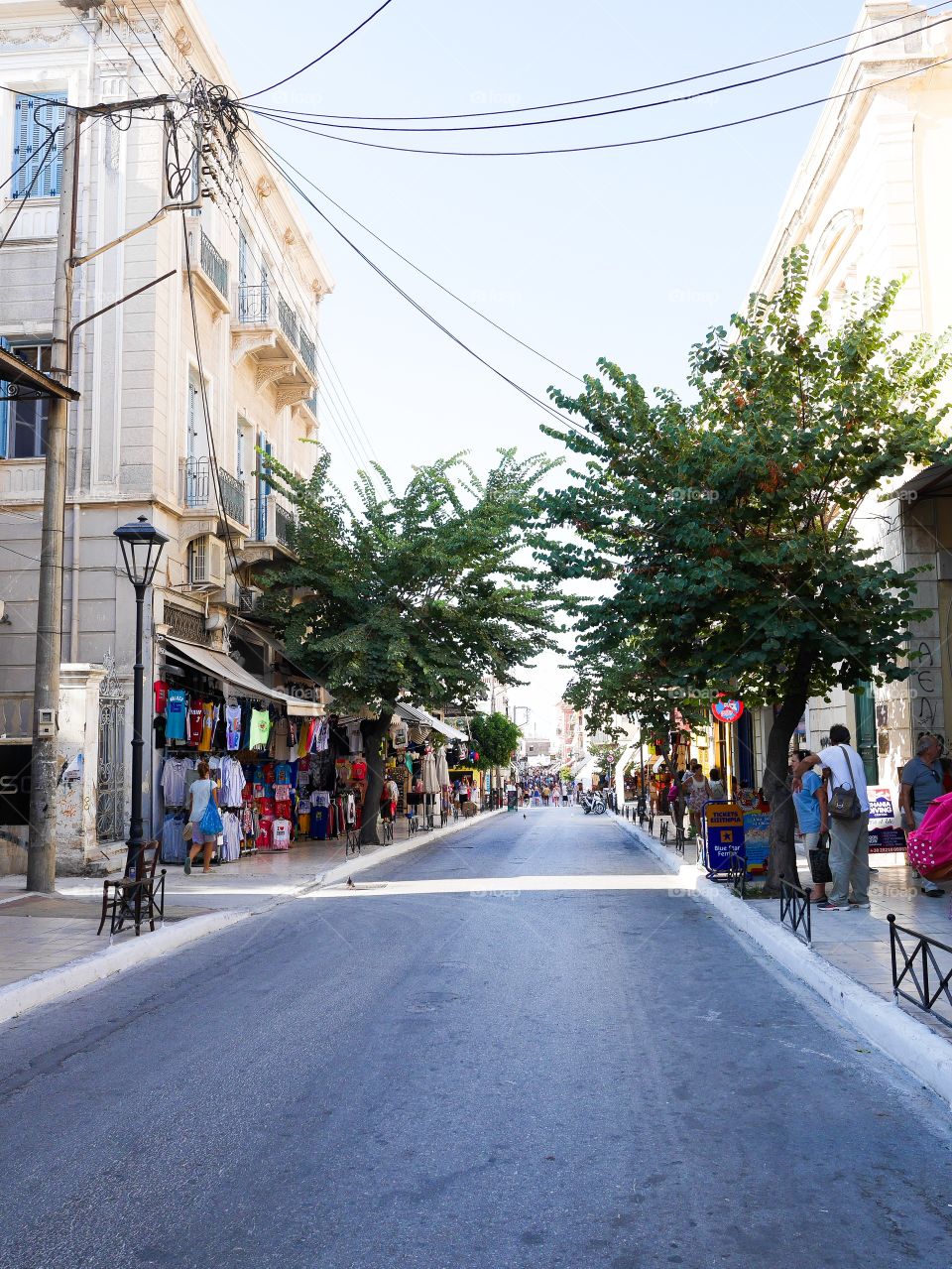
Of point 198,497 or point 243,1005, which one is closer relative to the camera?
point 243,1005

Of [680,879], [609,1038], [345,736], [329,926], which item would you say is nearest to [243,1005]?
[609,1038]

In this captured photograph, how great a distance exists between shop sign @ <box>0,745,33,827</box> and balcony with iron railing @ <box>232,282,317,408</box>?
36.2 ft

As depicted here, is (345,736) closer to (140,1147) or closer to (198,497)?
(198,497)

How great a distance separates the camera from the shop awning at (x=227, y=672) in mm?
19531

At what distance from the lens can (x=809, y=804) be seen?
14.2m

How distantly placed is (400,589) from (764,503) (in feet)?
41.5

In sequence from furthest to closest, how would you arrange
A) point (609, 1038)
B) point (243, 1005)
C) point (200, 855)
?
point (200, 855) < point (243, 1005) < point (609, 1038)

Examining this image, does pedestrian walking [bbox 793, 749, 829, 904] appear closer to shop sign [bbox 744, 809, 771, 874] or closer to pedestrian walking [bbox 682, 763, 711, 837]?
shop sign [bbox 744, 809, 771, 874]

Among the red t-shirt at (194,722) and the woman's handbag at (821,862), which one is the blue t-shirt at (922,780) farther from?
the red t-shirt at (194,722)

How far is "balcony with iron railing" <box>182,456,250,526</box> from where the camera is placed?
831 inches

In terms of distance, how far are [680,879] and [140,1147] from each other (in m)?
13.3

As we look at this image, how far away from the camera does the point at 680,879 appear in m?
17.3

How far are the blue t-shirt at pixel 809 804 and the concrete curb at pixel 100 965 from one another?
718cm

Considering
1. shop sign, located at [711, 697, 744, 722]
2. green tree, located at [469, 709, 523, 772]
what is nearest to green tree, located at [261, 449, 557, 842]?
shop sign, located at [711, 697, 744, 722]
